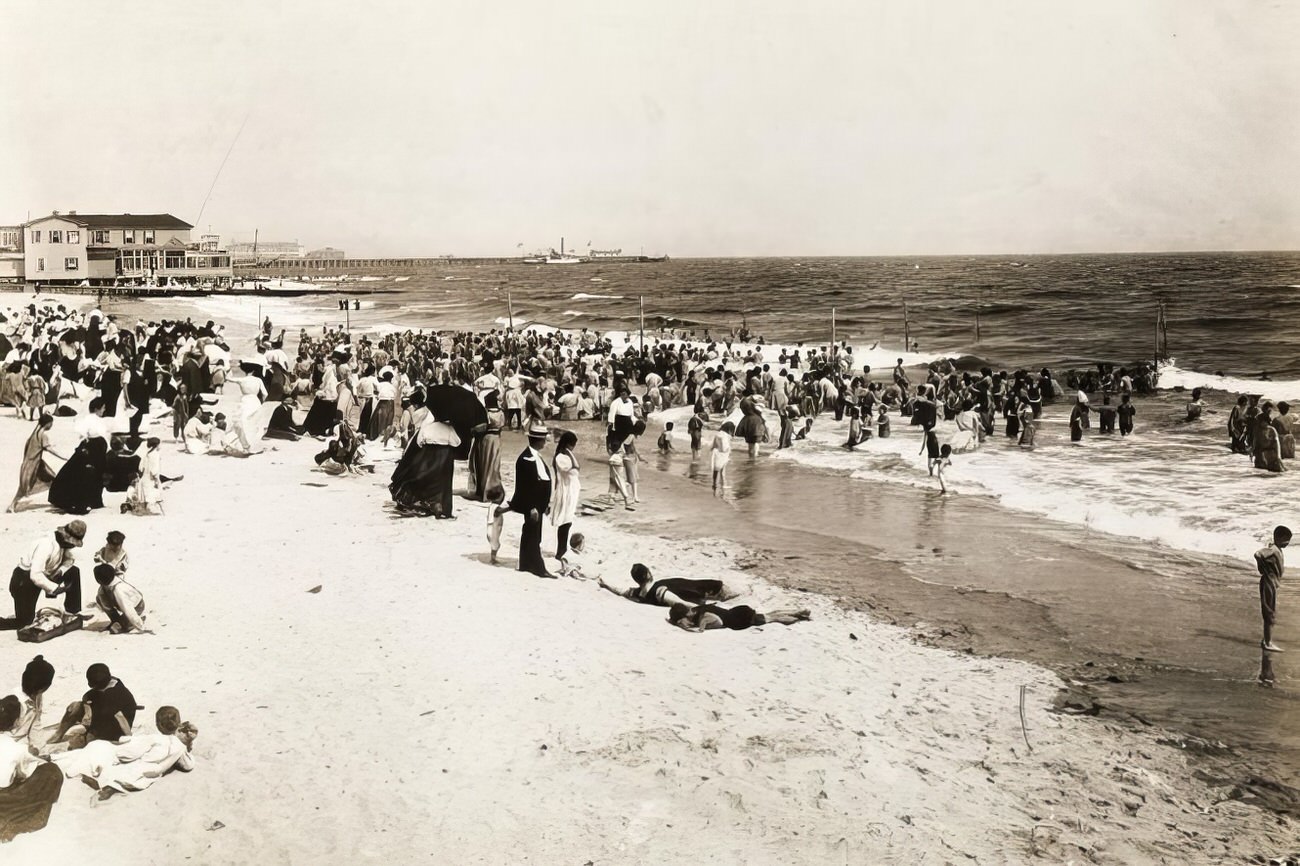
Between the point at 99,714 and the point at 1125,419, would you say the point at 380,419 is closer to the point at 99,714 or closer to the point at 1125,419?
the point at 99,714

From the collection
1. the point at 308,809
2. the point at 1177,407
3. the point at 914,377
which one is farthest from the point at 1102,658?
the point at 914,377

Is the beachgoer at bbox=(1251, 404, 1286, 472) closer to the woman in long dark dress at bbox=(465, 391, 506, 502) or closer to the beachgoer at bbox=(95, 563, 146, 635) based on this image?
the woman in long dark dress at bbox=(465, 391, 506, 502)

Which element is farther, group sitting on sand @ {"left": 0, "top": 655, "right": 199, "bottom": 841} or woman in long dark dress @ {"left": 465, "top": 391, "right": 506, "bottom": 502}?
woman in long dark dress @ {"left": 465, "top": 391, "right": 506, "bottom": 502}

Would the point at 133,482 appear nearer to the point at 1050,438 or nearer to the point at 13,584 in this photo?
the point at 13,584

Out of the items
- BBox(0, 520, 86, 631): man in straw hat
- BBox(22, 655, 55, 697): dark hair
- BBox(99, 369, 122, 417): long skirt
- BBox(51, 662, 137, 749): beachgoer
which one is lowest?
BBox(51, 662, 137, 749): beachgoer

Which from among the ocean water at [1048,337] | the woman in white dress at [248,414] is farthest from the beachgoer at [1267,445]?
the woman in white dress at [248,414]

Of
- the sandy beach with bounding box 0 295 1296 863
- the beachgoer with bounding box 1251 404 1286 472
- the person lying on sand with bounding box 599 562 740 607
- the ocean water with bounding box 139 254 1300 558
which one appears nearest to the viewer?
the sandy beach with bounding box 0 295 1296 863

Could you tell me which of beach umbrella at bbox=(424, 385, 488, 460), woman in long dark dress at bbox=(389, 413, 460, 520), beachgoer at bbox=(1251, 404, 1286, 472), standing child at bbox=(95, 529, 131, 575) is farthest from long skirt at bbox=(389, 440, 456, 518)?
beachgoer at bbox=(1251, 404, 1286, 472)
